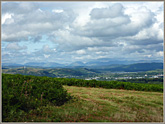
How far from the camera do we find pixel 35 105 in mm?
8844

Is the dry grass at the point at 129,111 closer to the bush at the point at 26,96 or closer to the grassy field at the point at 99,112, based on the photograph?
the grassy field at the point at 99,112

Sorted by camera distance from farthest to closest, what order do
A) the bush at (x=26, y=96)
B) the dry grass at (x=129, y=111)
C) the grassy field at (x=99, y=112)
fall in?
the dry grass at (x=129, y=111), the grassy field at (x=99, y=112), the bush at (x=26, y=96)

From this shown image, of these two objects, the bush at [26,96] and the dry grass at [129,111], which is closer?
the bush at [26,96]

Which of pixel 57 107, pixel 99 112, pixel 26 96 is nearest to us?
pixel 99 112

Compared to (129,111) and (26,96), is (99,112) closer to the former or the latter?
(129,111)

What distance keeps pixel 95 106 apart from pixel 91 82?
11171 millimetres

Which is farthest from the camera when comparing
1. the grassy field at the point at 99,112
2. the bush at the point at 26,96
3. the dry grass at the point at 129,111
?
the dry grass at the point at 129,111

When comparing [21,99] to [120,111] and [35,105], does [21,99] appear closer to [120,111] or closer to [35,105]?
[35,105]

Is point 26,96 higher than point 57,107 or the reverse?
higher

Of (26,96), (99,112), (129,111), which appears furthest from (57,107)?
(129,111)

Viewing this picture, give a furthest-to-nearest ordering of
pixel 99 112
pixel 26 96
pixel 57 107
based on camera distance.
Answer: pixel 57 107 → pixel 26 96 → pixel 99 112

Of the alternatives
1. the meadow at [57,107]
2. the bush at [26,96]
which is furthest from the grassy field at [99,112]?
the bush at [26,96]

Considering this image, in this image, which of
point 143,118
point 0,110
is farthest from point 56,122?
point 143,118

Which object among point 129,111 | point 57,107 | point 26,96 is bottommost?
point 129,111
